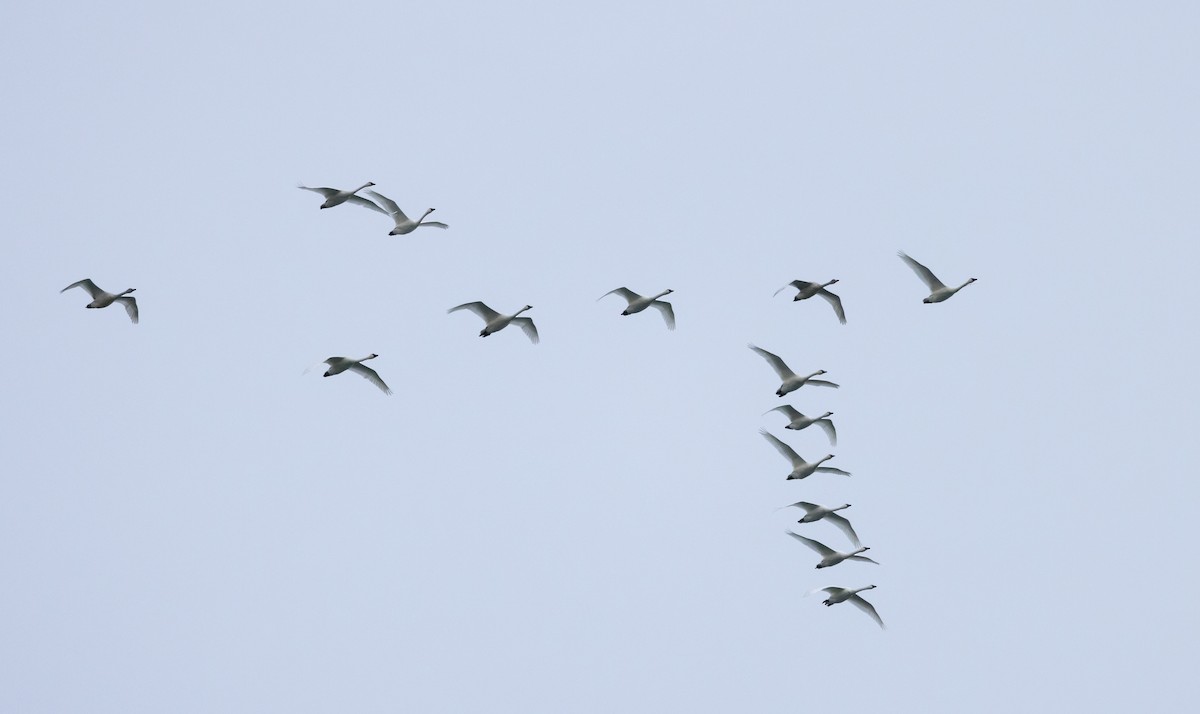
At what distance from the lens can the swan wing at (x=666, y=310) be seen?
6241 cm

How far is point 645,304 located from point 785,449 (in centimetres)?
698

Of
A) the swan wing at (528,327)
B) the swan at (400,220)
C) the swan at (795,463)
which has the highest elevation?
the swan at (400,220)

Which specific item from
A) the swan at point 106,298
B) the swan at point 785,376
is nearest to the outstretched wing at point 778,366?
the swan at point 785,376

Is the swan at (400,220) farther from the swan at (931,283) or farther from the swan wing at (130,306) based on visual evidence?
the swan at (931,283)

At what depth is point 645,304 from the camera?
6153 cm

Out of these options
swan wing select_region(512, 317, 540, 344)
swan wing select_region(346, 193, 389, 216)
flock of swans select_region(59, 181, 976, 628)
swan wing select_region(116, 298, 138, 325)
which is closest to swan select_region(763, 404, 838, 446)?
flock of swans select_region(59, 181, 976, 628)

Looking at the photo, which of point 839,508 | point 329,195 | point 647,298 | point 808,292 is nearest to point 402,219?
point 329,195

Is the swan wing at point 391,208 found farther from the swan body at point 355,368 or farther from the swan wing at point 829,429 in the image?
the swan wing at point 829,429

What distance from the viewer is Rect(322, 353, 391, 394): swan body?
60844mm

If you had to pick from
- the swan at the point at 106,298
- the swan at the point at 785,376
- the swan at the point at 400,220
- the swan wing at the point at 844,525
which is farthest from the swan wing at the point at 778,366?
the swan at the point at 106,298

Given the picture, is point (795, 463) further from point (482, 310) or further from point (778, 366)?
point (482, 310)

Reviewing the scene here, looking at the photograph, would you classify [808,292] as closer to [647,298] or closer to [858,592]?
Answer: [647,298]

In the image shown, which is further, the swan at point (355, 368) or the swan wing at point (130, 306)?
the swan wing at point (130, 306)

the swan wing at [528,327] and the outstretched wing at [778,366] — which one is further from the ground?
the swan wing at [528,327]
